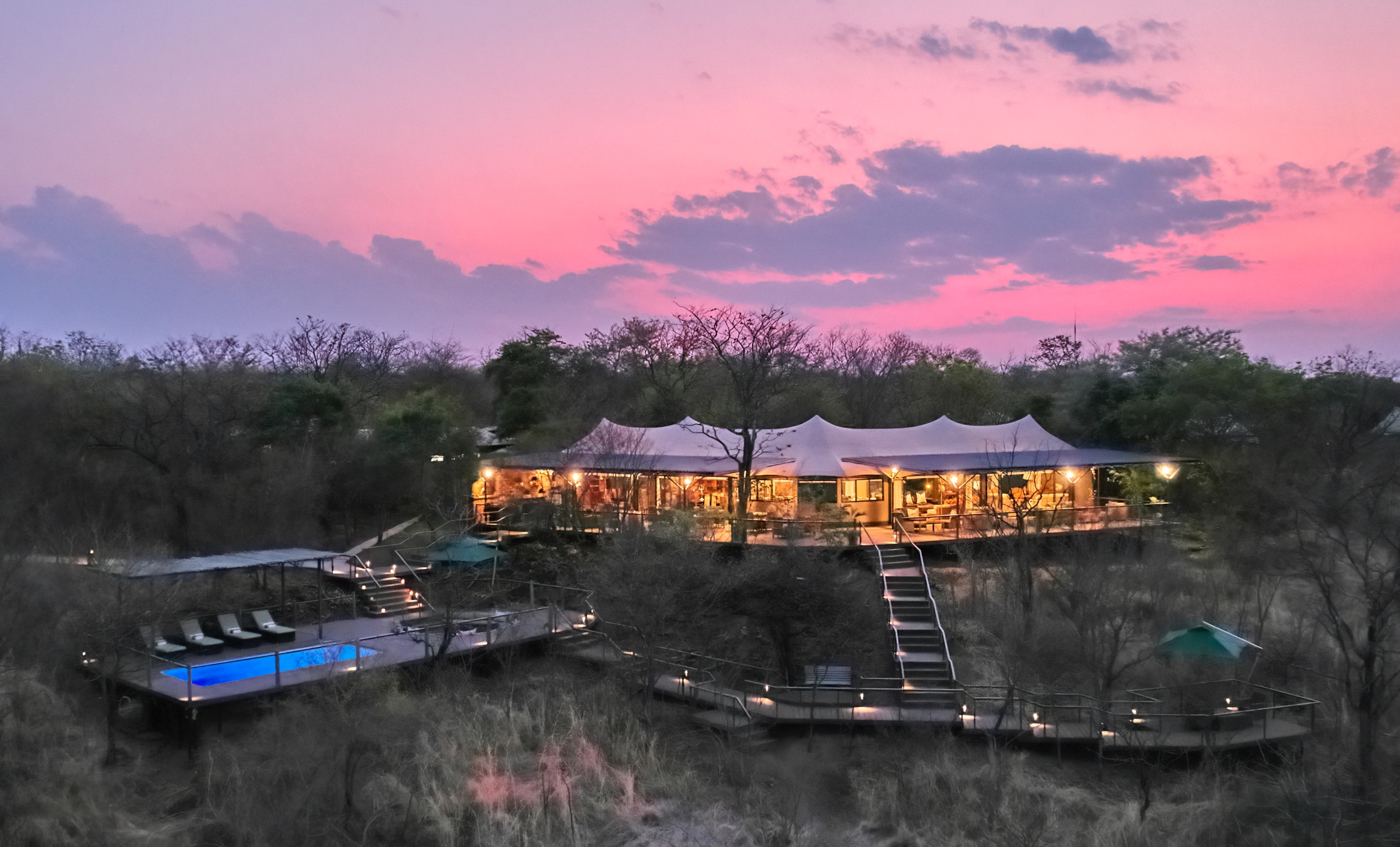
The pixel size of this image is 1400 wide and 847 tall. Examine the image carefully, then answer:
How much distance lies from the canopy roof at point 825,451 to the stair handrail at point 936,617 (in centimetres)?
496

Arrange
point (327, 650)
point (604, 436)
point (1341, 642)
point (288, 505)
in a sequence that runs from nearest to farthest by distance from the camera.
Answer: point (1341, 642) → point (327, 650) → point (288, 505) → point (604, 436)

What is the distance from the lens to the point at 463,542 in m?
23.8

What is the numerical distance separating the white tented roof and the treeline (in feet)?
6.51

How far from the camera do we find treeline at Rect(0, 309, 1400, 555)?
2714 cm

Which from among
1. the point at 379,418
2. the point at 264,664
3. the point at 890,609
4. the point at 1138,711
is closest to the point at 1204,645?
the point at 1138,711

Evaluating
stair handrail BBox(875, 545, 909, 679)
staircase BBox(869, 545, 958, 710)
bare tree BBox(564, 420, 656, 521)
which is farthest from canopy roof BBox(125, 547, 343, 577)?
staircase BBox(869, 545, 958, 710)

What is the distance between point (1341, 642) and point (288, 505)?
2659cm

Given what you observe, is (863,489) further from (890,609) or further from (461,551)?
(461,551)

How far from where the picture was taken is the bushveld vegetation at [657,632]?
13.8 meters

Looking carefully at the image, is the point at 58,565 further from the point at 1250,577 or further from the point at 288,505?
the point at 1250,577

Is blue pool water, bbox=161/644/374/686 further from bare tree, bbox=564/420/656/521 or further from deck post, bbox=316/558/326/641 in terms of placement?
bare tree, bbox=564/420/656/521

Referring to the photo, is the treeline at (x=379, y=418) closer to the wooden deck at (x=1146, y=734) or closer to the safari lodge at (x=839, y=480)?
the safari lodge at (x=839, y=480)

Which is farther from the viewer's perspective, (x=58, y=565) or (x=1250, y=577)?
(x=1250, y=577)

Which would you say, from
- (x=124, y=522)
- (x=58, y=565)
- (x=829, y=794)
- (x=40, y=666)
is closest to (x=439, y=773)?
(x=829, y=794)
